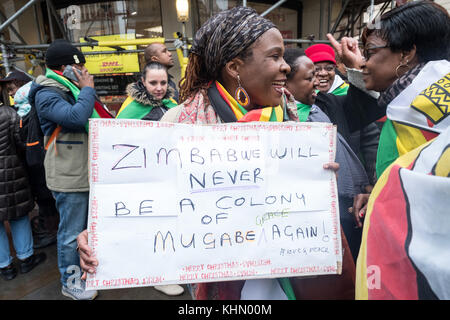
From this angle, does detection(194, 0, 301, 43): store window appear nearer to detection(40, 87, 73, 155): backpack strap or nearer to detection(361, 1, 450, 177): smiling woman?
detection(40, 87, 73, 155): backpack strap

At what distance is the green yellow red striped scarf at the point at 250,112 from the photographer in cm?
113

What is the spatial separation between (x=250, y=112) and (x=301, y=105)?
887 mm

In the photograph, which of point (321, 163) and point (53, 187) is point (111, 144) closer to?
point (321, 163)

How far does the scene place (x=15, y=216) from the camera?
2.83m

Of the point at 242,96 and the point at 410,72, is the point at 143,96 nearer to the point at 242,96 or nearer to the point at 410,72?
the point at 242,96

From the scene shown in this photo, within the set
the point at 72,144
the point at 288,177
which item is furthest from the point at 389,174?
the point at 72,144

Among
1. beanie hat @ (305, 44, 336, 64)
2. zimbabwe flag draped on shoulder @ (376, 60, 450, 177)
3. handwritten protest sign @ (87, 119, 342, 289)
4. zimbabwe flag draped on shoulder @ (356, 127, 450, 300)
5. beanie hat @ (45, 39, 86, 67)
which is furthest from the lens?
beanie hat @ (305, 44, 336, 64)

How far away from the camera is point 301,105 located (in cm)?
191

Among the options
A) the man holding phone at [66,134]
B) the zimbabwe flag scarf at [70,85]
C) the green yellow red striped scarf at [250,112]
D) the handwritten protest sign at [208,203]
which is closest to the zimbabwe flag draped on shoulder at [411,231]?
the handwritten protest sign at [208,203]

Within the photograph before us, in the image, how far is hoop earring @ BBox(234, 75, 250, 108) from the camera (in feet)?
4.01

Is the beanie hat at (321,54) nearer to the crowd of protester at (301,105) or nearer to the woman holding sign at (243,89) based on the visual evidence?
the crowd of protester at (301,105)

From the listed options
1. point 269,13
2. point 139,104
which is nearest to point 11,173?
point 139,104

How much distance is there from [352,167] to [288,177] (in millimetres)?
811

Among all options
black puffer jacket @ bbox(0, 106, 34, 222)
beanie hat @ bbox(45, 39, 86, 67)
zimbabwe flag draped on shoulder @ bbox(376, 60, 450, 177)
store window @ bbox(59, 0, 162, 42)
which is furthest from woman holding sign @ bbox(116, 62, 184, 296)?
store window @ bbox(59, 0, 162, 42)
